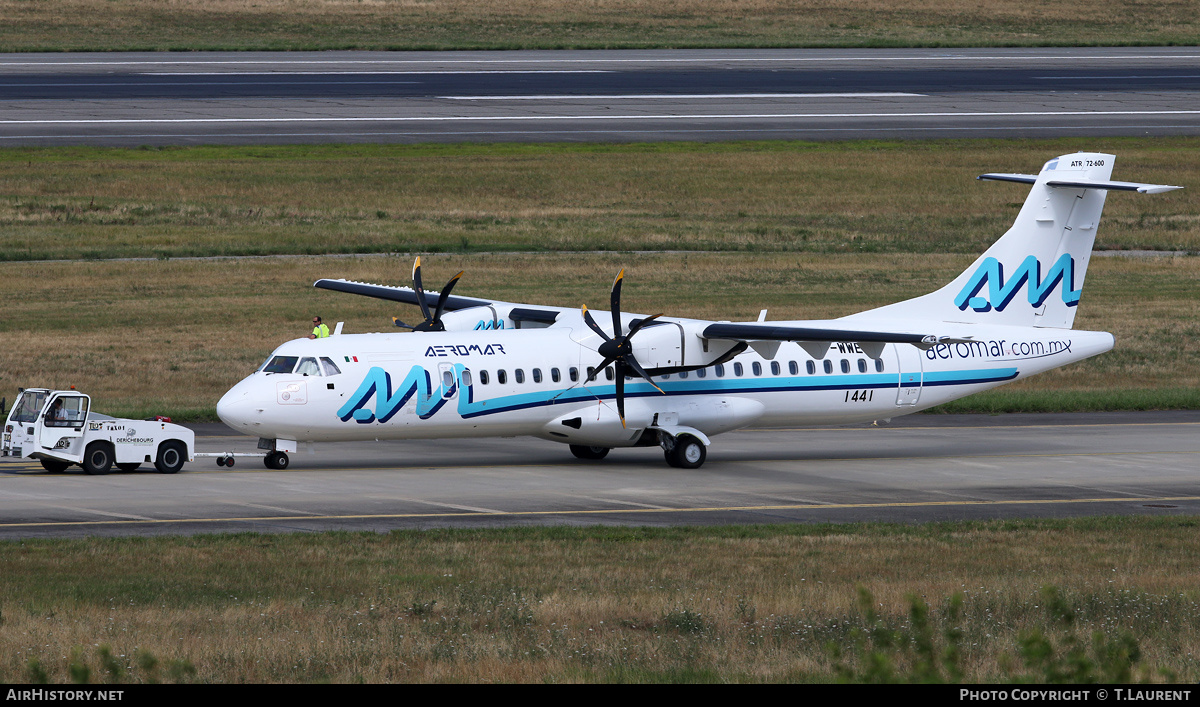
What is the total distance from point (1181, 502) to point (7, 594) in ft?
70.8

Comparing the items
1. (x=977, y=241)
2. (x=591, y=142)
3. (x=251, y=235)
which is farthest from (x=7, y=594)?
(x=591, y=142)

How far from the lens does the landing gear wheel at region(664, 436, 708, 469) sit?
3156 cm

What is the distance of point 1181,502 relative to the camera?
2800cm

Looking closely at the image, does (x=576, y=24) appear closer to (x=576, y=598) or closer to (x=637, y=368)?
(x=637, y=368)

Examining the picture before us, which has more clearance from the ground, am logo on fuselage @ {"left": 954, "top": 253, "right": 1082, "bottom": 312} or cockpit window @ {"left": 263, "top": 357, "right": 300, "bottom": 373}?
am logo on fuselage @ {"left": 954, "top": 253, "right": 1082, "bottom": 312}

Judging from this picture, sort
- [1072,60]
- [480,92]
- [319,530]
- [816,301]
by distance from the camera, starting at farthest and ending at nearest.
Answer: [1072,60]
[480,92]
[816,301]
[319,530]

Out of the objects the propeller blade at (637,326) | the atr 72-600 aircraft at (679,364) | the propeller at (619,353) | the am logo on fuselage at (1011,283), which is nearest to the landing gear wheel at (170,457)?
the atr 72-600 aircraft at (679,364)

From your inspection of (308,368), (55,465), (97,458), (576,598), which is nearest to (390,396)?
(308,368)

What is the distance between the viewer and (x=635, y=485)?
29.7 metres

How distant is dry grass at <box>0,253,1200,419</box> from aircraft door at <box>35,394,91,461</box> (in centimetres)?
843

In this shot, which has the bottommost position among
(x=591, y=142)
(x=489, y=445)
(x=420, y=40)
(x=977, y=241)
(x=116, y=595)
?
(x=116, y=595)

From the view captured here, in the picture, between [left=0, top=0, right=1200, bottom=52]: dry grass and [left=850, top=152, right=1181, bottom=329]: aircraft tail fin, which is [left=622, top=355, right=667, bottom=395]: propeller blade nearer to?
[left=850, top=152, right=1181, bottom=329]: aircraft tail fin

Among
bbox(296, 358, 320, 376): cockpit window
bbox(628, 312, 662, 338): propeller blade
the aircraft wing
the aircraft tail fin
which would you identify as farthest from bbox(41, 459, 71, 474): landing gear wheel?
the aircraft tail fin

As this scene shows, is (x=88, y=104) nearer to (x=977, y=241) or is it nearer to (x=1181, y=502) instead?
(x=977, y=241)
